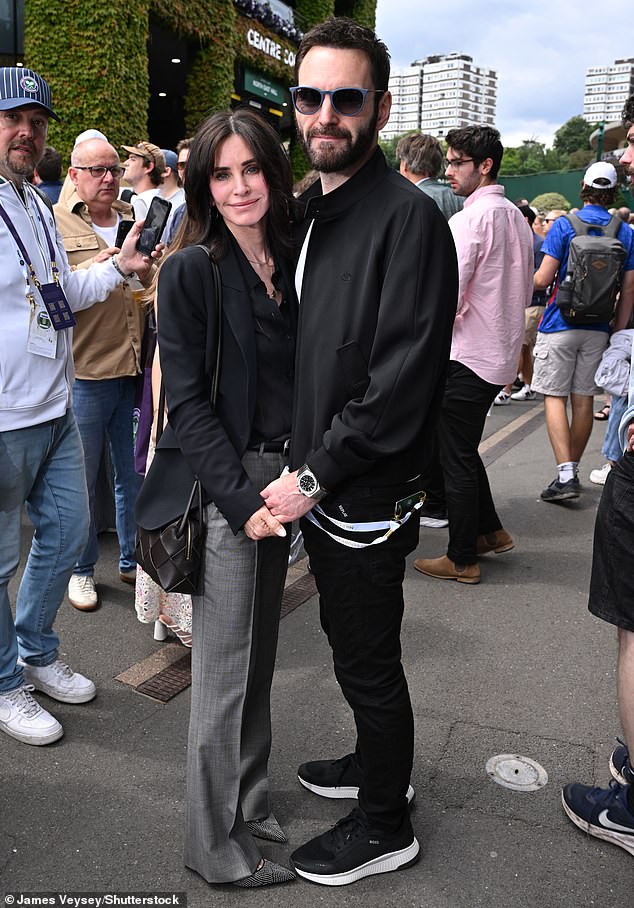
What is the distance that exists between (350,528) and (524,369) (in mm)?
8191

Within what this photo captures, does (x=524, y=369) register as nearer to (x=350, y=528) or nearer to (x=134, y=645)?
(x=134, y=645)

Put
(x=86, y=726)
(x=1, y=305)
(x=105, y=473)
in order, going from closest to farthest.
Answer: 1. (x=1, y=305)
2. (x=86, y=726)
3. (x=105, y=473)

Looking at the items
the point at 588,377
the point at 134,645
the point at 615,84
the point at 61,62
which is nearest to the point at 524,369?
the point at 588,377

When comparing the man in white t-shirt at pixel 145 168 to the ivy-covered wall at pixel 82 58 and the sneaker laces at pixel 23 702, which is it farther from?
the ivy-covered wall at pixel 82 58

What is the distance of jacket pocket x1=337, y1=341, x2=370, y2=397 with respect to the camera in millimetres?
1948

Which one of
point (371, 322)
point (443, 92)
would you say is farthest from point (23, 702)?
point (443, 92)

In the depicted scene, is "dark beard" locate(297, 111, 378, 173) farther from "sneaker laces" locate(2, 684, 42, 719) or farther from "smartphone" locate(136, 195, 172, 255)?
"sneaker laces" locate(2, 684, 42, 719)

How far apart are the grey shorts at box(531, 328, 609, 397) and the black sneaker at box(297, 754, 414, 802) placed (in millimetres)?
3781

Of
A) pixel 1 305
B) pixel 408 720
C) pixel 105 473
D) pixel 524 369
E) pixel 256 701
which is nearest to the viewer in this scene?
pixel 408 720

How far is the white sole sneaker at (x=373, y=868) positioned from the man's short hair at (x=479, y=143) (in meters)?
3.41

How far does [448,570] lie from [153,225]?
2.42 metres

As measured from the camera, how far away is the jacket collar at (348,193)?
198cm

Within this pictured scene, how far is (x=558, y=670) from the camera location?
3.48m

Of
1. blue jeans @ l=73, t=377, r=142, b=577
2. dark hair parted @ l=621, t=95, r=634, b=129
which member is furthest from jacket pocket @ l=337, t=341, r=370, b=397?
blue jeans @ l=73, t=377, r=142, b=577
